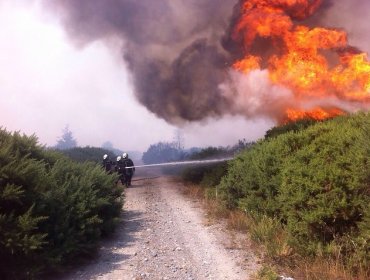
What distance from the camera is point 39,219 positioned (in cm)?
649

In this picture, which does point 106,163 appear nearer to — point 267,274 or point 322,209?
point 267,274

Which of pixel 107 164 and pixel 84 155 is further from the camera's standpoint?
pixel 84 155

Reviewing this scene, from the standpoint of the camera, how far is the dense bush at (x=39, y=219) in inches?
246

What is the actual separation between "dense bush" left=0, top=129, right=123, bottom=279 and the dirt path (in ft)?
2.08

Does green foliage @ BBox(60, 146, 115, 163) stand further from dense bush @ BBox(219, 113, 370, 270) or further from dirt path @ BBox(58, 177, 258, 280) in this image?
dense bush @ BBox(219, 113, 370, 270)

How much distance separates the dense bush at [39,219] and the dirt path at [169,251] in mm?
634

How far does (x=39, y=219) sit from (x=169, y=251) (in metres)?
3.35

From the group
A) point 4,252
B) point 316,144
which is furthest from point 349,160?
point 4,252

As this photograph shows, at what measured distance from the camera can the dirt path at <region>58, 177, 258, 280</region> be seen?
7.09m

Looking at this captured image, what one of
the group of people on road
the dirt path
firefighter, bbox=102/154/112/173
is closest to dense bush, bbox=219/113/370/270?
the dirt path

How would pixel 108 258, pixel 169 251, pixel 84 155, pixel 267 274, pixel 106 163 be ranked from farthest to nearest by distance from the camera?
1. pixel 84 155
2. pixel 106 163
3. pixel 169 251
4. pixel 108 258
5. pixel 267 274

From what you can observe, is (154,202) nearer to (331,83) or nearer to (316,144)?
(316,144)

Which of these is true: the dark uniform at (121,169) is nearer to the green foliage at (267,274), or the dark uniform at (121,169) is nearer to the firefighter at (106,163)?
the firefighter at (106,163)

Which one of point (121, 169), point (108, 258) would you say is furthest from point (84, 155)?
point (108, 258)
